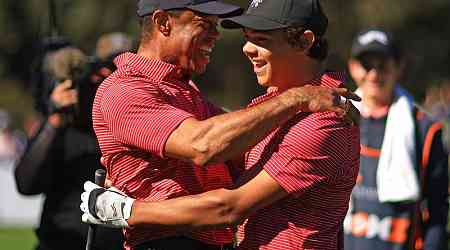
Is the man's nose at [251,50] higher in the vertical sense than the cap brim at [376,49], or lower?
higher

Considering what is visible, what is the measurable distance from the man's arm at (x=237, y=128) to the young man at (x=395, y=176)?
8.69ft

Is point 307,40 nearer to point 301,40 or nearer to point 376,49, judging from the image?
point 301,40

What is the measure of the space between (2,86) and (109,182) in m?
39.6

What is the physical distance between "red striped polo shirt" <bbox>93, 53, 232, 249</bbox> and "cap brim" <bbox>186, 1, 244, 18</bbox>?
0.91 ft

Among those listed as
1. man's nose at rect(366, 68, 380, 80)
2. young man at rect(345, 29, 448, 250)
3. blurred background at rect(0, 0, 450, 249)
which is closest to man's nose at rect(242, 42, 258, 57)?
young man at rect(345, 29, 448, 250)

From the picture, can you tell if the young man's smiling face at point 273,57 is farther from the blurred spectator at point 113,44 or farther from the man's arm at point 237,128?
the blurred spectator at point 113,44

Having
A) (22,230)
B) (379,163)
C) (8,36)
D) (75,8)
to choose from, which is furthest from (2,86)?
(379,163)

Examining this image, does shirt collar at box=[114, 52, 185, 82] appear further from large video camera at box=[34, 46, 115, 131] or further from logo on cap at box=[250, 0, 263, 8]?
large video camera at box=[34, 46, 115, 131]

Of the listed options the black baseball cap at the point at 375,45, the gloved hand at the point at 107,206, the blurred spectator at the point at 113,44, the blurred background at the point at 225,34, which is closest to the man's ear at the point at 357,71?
the black baseball cap at the point at 375,45

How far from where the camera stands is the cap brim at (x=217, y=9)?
5.09 meters

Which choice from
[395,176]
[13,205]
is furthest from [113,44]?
[13,205]

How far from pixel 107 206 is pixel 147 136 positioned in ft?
1.15

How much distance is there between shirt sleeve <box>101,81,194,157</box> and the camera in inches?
185

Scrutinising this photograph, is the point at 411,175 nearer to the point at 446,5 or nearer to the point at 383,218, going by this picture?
the point at 383,218
